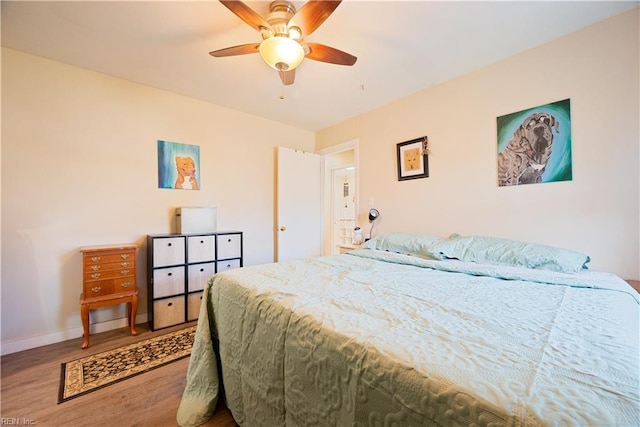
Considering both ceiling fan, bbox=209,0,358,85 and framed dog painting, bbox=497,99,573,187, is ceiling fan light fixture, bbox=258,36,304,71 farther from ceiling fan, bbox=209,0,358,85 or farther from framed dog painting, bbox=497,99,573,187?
framed dog painting, bbox=497,99,573,187

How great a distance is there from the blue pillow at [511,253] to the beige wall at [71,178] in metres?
2.69

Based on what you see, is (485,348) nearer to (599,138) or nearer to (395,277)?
(395,277)

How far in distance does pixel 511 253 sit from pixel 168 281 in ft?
9.88

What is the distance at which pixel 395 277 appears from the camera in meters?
1.47

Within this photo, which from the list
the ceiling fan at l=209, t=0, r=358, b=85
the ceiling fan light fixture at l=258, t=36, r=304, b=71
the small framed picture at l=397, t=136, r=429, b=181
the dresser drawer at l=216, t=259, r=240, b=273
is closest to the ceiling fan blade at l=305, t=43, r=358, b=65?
the ceiling fan at l=209, t=0, r=358, b=85

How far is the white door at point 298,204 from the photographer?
3592 millimetres

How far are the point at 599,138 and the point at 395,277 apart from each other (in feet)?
5.74

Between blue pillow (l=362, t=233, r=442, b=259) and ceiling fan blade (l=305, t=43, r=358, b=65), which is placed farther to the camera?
blue pillow (l=362, t=233, r=442, b=259)

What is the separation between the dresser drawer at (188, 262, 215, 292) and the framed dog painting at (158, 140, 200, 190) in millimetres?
935

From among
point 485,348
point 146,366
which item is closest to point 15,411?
point 146,366

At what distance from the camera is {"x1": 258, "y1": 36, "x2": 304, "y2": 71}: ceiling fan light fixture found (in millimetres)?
1498

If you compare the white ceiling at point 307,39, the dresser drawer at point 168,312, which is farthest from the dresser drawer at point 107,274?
the white ceiling at point 307,39

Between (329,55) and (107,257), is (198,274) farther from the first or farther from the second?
(329,55)

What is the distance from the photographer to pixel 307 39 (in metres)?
1.90
